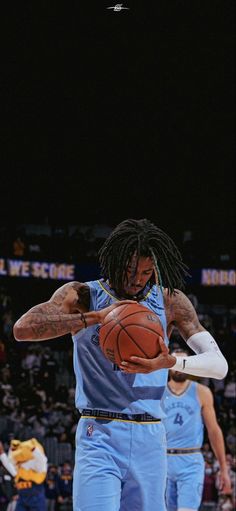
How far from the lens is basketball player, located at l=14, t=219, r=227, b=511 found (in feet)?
11.9

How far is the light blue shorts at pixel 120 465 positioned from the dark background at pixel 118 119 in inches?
390

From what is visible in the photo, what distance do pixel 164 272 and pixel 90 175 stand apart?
20.4m

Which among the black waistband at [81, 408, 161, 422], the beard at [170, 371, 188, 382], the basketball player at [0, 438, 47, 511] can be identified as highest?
the black waistband at [81, 408, 161, 422]

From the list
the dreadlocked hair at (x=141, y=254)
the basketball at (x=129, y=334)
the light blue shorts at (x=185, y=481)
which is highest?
the dreadlocked hair at (x=141, y=254)

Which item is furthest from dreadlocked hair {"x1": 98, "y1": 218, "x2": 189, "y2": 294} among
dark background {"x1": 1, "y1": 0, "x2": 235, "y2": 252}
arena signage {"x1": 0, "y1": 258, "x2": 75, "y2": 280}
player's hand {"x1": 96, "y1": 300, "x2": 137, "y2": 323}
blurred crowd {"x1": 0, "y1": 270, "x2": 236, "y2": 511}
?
arena signage {"x1": 0, "y1": 258, "x2": 75, "y2": 280}

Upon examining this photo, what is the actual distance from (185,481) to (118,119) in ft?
51.7

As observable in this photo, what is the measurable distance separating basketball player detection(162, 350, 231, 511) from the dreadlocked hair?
11.7ft

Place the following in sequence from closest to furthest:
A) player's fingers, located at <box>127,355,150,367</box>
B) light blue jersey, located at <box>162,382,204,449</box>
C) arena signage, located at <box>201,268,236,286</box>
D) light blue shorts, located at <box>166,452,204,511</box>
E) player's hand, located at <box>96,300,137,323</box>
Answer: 1. player's fingers, located at <box>127,355,150,367</box>
2. player's hand, located at <box>96,300,137,323</box>
3. light blue shorts, located at <box>166,452,204,511</box>
4. light blue jersey, located at <box>162,382,204,449</box>
5. arena signage, located at <box>201,268,236,286</box>

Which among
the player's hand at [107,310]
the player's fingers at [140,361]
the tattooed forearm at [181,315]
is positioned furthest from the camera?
the tattooed forearm at [181,315]

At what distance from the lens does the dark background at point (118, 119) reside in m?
15.3

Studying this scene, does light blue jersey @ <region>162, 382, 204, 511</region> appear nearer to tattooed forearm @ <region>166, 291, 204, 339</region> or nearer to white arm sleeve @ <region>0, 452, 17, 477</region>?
white arm sleeve @ <region>0, 452, 17, 477</region>

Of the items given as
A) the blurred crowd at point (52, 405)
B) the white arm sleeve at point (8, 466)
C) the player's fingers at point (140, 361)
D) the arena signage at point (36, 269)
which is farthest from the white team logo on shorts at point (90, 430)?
the arena signage at point (36, 269)

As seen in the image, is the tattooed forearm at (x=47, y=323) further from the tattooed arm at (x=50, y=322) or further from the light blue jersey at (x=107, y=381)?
the light blue jersey at (x=107, y=381)

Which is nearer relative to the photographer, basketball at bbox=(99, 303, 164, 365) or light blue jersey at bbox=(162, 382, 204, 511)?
basketball at bbox=(99, 303, 164, 365)
